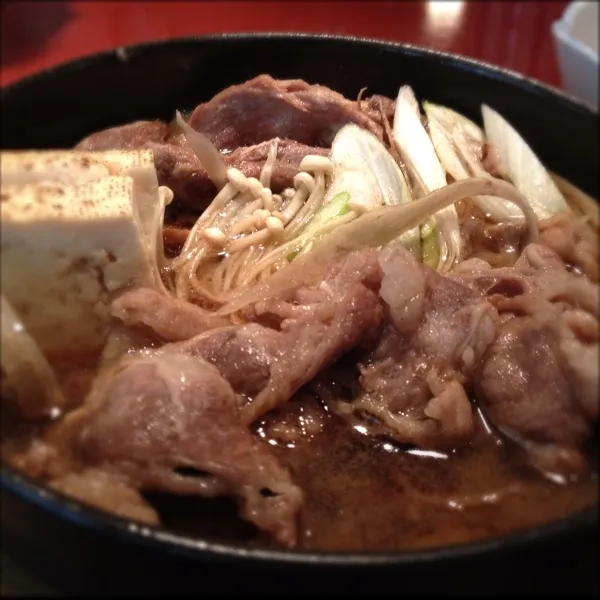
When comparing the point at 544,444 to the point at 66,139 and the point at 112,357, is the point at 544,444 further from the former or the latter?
the point at 66,139

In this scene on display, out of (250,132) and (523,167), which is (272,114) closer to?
(250,132)

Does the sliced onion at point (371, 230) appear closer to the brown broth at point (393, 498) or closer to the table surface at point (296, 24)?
the brown broth at point (393, 498)

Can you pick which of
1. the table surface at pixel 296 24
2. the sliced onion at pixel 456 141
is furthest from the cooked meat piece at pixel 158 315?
the table surface at pixel 296 24

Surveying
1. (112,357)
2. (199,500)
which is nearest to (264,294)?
(112,357)

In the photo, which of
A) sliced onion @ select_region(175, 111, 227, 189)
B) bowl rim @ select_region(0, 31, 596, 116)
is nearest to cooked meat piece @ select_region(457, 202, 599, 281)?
bowl rim @ select_region(0, 31, 596, 116)

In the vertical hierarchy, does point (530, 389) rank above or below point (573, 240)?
below

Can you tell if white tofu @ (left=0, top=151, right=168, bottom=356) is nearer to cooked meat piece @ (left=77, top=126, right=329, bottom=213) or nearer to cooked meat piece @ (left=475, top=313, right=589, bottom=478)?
cooked meat piece @ (left=77, top=126, right=329, bottom=213)

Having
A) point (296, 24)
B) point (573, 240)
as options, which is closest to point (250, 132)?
point (573, 240)
